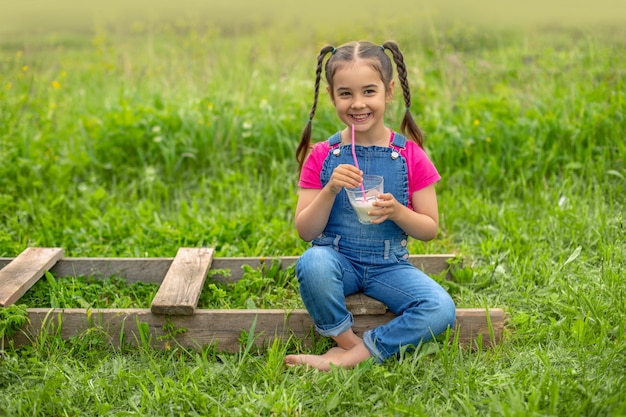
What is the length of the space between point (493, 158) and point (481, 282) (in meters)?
1.21

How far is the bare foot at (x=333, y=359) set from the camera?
7.36 feet

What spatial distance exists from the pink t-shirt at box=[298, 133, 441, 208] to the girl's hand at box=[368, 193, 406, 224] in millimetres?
216

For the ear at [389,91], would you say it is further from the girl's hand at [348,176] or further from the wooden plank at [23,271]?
the wooden plank at [23,271]

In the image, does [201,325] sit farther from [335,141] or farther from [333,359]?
[335,141]

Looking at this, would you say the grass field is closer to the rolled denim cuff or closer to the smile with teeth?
the rolled denim cuff

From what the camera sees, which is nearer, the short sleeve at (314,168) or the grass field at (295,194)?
the grass field at (295,194)

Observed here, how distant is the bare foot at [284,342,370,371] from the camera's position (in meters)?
2.24

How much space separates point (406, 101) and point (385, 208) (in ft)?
1.74

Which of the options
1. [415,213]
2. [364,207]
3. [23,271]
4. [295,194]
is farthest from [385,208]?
[295,194]

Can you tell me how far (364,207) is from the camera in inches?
85.7

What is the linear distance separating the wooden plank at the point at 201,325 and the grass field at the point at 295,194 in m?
0.06

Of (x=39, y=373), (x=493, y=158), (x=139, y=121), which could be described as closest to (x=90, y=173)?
(x=139, y=121)

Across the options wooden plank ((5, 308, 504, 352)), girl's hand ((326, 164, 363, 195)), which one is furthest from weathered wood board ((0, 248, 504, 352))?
girl's hand ((326, 164, 363, 195))

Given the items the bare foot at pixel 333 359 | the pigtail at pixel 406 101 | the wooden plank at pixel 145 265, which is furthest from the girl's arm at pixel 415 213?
the wooden plank at pixel 145 265
